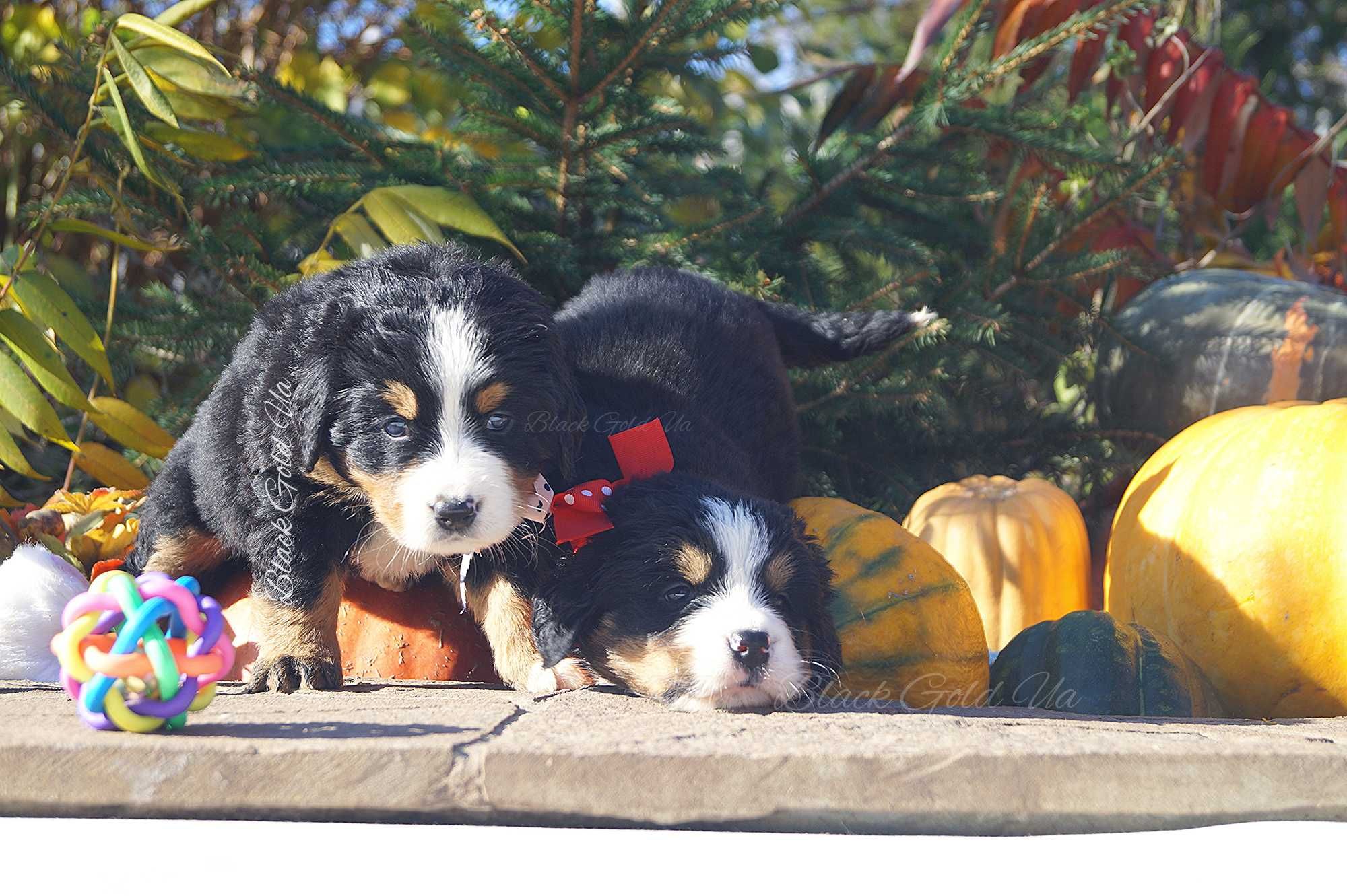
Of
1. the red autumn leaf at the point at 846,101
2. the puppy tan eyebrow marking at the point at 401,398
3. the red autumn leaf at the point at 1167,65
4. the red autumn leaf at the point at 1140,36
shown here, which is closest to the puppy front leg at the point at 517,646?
the puppy tan eyebrow marking at the point at 401,398

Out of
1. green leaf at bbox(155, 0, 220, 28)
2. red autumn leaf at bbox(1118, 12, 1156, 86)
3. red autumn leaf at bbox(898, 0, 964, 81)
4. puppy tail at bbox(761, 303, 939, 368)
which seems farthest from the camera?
red autumn leaf at bbox(1118, 12, 1156, 86)

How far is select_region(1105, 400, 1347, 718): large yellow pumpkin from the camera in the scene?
3.46 meters

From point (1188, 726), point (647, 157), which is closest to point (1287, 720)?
point (1188, 726)

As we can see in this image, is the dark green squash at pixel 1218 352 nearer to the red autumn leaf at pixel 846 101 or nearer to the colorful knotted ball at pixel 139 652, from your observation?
the red autumn leaf at pixel 846 101

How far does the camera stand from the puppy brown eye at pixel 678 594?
294cm

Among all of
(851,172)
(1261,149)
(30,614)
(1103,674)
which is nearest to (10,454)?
(30,614)

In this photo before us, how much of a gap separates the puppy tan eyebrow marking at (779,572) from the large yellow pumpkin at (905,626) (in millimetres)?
A: 546

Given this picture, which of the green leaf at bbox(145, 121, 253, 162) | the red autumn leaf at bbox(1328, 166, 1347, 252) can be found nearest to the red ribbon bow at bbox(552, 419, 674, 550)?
the green leaf at bbox(145, 121, 253, 162)

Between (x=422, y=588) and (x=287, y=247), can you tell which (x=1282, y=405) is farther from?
(x=287, y=247)

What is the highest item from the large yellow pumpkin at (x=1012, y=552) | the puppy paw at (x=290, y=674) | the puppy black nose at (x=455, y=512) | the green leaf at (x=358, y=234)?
the green leaf at (x=358, y=234)

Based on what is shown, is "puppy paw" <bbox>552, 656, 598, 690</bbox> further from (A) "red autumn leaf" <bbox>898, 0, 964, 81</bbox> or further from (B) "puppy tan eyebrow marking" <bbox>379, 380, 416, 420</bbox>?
(A) "red autumn leaf" <bbox>898, 0, 964, 81</bbox>

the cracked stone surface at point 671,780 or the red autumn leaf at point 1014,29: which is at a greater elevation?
the red autumn leaf at point 1014,29

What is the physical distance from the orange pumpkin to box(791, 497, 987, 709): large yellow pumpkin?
1.03m

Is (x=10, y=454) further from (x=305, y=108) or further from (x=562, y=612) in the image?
(x=562, y=612)
